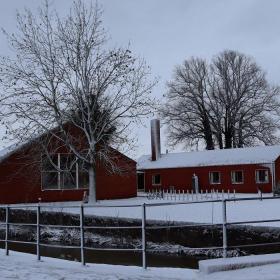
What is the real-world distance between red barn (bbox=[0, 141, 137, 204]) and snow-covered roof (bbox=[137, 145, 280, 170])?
9871mm

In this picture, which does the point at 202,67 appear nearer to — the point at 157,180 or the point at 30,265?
the point at 157,180

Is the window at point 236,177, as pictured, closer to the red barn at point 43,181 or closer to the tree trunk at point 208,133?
the red barn at point 43,181

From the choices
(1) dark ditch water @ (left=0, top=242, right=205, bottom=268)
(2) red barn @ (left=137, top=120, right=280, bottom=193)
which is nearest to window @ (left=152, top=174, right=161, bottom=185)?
(2) red barn @ (left=137, top=120, right=280, bottom=193)

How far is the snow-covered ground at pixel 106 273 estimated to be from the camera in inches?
309

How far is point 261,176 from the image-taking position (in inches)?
1663

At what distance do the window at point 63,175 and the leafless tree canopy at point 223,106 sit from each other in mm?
30143

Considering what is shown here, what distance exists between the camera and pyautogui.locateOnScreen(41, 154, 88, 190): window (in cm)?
3506

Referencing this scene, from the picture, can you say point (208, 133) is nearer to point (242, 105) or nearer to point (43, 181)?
point (242, 105)

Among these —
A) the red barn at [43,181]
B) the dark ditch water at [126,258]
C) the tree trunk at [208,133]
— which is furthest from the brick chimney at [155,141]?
the dark ditch water at [126,258]

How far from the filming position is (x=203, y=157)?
47.5 m

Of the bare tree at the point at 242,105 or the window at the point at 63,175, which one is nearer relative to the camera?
the window at the point at 63,175

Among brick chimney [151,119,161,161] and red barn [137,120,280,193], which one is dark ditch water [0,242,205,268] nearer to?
red barn [137,120,280,193]

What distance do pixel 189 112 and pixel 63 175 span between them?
111ft

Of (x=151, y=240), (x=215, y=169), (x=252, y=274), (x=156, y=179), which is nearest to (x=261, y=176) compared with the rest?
(x=215, y=169)
